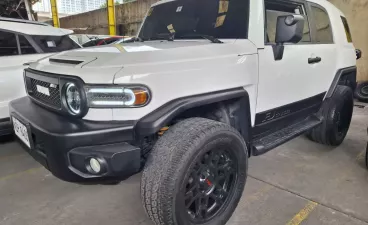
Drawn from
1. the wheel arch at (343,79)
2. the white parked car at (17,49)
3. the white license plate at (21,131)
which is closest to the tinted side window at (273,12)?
the wheel arch at (343,79)

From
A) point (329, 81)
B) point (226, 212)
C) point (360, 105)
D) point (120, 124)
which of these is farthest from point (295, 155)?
point (360, 105)

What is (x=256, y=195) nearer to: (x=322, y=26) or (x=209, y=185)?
(x=209, y=185)

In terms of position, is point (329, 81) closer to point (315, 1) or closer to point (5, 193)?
point (315, 1)

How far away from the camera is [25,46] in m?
3.63

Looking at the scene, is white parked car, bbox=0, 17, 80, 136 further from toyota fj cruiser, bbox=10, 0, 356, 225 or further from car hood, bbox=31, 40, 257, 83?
car hood, bbox=31, 40, 257, 83

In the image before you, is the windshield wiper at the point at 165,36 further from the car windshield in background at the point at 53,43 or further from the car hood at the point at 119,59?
the car windshield in background at the point at 53,43

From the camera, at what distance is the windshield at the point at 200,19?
2254 mm

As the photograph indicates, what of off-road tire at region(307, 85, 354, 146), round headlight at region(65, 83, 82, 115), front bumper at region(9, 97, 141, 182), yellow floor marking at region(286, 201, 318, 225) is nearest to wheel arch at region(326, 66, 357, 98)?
off-road tire at region(307, 85, 354, 146)

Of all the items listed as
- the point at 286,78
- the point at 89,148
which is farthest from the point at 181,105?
the point at 286,78

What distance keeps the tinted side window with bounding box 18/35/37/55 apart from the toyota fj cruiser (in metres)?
1.55

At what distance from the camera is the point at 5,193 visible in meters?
2.60

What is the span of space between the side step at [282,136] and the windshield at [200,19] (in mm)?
949

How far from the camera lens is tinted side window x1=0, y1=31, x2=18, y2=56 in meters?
3.47

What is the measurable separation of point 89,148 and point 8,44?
2.76m
